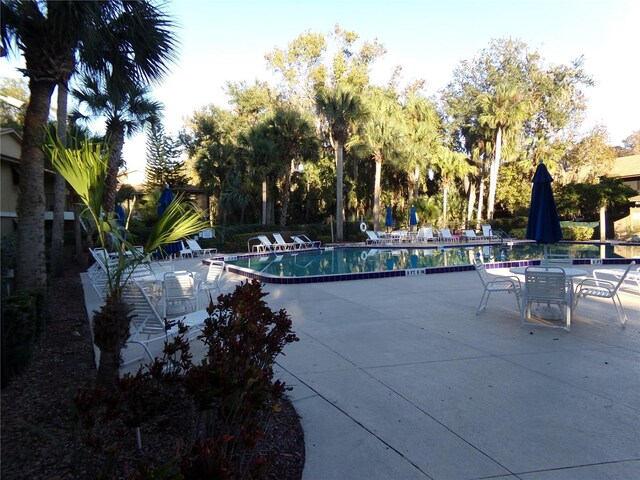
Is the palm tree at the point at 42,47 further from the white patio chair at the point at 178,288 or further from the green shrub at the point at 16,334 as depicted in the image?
the green shrub at the point at 16,334

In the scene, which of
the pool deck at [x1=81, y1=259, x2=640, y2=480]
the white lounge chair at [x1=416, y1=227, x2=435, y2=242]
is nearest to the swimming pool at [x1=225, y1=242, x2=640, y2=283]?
the white lounge chair at [x1=416, y1=227, x2=435, y2=242]

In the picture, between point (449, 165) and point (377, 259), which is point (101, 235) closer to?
point (377, 259)

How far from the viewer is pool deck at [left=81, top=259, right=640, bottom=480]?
8.19ft

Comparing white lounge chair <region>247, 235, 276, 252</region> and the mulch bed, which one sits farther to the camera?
white lounge chair <region>247, 235, 276, 252</region>

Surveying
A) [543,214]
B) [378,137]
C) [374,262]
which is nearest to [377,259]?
[374,262]

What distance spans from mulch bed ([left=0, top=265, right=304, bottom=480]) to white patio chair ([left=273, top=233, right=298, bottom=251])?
563 inches

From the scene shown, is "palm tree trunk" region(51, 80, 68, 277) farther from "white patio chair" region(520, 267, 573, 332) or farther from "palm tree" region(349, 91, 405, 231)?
"palm tree" region(349, 91, 405, 231)

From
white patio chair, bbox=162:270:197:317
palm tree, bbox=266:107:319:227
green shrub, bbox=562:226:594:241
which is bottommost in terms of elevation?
white patio chair, bbox=162:270:197:317

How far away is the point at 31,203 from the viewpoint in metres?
5.44

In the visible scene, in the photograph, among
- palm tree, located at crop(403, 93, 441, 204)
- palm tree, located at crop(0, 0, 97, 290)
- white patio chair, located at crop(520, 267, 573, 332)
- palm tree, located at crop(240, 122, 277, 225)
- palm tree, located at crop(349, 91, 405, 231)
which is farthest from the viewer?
palm tree, located at crop(403, 93, 441, 204)

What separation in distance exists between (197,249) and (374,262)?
750 centimetres

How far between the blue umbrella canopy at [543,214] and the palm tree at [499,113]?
68.5 feet

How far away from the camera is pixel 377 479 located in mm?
2336

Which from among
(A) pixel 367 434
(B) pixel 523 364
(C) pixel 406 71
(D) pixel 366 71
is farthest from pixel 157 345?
(C) pixel 406 71
